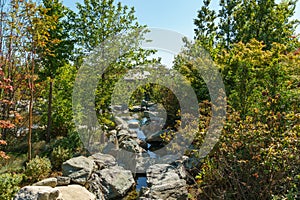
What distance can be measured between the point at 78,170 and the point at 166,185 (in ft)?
6.18

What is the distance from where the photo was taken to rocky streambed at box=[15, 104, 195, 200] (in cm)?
407

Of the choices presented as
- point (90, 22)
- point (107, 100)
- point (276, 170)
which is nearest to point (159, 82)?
point (107, 100)

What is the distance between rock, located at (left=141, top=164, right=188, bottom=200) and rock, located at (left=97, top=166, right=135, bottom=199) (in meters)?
0.45

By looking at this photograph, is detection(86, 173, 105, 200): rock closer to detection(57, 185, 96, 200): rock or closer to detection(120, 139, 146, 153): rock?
detection(57, 185, 96, 200): rock

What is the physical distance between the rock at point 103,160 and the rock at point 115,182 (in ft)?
1.41

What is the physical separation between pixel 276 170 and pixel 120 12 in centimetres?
587

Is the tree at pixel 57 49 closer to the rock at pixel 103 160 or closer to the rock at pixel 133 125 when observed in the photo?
the rock at pixel 103 160

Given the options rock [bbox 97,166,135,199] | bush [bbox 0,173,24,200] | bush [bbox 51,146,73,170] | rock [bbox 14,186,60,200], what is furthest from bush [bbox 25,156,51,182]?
rock [bbox 14,186,60,200]

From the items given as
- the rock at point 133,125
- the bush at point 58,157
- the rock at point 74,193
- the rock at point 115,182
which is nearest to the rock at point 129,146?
the rock at point 115,182

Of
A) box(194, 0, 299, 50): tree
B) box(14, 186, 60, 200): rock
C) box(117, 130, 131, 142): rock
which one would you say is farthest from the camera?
box(194, 0, 299, 50): tree

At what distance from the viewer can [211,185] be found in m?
4.15

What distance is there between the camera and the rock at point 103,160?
231 inches

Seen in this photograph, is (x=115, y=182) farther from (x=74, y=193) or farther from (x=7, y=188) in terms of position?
(x=7, y=188)

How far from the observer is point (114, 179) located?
16.8ft
